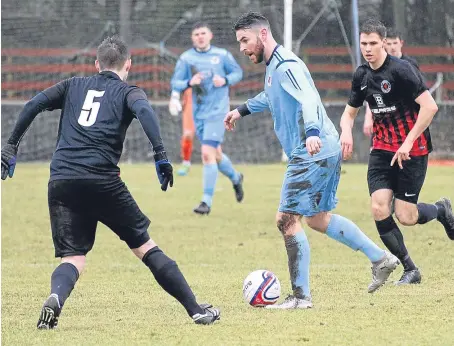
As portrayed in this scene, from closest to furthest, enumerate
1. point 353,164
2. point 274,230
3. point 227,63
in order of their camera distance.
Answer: point 274,230 < point 227,63 < point 353,164

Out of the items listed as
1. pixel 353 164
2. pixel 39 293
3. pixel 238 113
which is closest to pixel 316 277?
pixel 238 113

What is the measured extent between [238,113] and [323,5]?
15.7 m

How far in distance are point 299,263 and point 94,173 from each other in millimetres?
1610

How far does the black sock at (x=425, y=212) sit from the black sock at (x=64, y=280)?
3.29m

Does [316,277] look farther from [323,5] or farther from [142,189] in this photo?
[323,5]

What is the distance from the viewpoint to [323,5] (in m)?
23.3

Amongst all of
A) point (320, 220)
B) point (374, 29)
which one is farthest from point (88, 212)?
point (374, 29)

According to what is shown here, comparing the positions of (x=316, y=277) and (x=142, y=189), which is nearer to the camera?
(x=316, y=277)

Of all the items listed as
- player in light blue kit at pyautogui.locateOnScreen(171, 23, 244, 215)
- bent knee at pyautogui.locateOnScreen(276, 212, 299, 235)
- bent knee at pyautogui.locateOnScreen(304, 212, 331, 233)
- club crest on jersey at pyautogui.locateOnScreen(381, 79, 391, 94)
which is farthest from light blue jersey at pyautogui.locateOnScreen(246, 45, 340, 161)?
player in light blue kit at pyautogui.locateOnScreen(171, 23, 244, 215)

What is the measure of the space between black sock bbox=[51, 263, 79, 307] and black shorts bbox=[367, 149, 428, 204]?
294cm

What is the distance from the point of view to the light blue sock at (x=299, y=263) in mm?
7332

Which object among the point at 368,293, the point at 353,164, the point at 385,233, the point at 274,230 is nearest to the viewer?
the point at 368,293

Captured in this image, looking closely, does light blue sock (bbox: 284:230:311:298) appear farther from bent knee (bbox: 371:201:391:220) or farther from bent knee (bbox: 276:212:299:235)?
bent knee (bbox: 371:201:391:220)

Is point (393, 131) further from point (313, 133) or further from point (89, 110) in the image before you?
point (89, 110)
